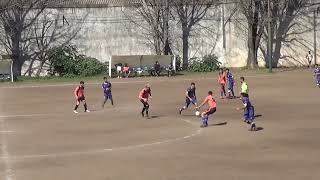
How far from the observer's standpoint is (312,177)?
45.1 ft

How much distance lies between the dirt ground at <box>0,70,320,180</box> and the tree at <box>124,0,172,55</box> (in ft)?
55.6

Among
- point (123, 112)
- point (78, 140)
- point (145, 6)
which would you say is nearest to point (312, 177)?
point (78, 140)

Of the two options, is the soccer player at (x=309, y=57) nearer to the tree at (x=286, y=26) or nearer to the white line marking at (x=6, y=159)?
the tree at (x=286, y=26)

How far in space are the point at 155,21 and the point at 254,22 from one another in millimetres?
8048

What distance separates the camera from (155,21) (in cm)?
4947

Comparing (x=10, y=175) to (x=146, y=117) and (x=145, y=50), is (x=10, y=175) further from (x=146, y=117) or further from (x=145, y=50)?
(x=145, y=50)

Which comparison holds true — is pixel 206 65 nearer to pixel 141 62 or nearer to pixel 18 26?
pixel 141 62

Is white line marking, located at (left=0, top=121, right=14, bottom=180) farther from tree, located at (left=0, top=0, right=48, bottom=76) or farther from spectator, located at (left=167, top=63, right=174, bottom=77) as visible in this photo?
tree, located at (left=0, top=0, right=48, bottom=76)

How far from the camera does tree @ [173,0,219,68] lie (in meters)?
50.2

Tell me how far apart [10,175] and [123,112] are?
12425mm

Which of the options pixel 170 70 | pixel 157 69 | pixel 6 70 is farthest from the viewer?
pixel 157 69

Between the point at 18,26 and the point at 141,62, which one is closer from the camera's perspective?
the point at 141,62

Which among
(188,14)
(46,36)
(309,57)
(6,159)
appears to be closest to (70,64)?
(46,36)

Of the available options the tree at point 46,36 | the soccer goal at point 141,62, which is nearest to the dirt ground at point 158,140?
the soccer goal at point 141,62
